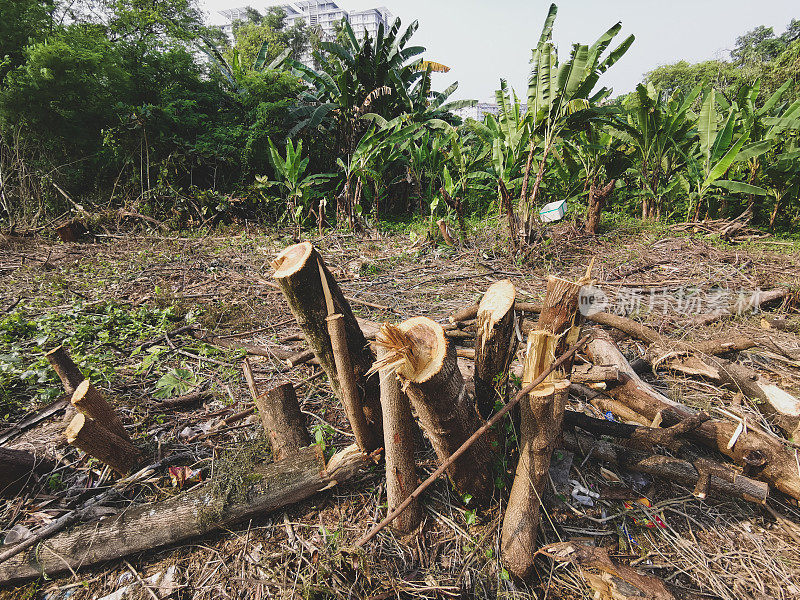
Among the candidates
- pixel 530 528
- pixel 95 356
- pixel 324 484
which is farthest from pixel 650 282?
pixel 95 356

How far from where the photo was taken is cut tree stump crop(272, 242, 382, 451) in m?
1.42

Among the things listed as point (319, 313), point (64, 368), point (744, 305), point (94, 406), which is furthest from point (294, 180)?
point (744, 305)

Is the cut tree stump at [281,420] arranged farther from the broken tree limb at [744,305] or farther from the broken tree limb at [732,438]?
the broken tree limb at [744,305]

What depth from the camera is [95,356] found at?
8.36 feet

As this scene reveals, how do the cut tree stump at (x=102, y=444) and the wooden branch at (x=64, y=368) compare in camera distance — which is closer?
the cut tree stump at (x=102, y=444)

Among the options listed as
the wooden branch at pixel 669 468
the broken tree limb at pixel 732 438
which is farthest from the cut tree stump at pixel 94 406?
the broken tree limb at pixel 732 438

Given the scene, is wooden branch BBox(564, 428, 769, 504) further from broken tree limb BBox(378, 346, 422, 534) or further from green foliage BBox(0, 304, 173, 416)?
green foliage BBox(0, 304, 173, 416)

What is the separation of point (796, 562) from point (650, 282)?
3112mm

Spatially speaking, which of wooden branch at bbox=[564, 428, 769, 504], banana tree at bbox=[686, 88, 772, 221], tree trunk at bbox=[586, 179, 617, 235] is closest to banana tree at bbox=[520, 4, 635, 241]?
tree trunk at bbox=[586, 179, 617, 235]

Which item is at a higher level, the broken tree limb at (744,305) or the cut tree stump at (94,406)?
the cut tree stump at (94,406)

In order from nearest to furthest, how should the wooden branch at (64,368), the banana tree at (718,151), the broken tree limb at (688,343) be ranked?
the wooden branch at (64,368) < the broken tree limb at (688,343) < the banana tree at (718,151)

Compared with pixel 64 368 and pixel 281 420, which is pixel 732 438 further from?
pixel 64 368

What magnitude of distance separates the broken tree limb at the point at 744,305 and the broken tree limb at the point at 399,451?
3.08 meters

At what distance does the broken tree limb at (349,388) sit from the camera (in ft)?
4.86
